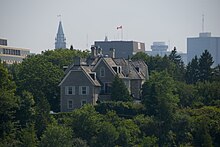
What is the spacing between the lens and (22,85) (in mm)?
90125

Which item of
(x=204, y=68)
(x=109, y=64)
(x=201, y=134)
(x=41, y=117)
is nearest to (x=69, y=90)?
(x=109, y=64)

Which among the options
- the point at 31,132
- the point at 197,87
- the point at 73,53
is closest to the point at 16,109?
the point at 31,132

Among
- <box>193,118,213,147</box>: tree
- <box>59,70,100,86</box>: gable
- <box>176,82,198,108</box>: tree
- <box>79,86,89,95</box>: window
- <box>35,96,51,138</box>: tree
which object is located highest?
<box>59,70,100,86</box>: gable

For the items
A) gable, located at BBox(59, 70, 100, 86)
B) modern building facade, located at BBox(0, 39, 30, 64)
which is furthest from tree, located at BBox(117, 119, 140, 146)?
modern building facade, located at BBox(0, 39, 30, 64)

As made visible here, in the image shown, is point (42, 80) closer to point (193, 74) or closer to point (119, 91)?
point (119, 91)

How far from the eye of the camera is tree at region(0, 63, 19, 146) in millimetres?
77312

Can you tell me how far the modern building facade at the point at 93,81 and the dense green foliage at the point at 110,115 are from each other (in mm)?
2274

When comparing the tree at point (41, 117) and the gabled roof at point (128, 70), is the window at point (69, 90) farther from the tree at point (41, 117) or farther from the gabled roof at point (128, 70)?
the tree at point (41, 117)

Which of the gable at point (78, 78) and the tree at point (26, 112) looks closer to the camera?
the tree at point (26, 112)

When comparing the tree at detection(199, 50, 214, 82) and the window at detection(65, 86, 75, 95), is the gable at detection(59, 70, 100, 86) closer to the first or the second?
the window at detection(65, 86, 75, 95)

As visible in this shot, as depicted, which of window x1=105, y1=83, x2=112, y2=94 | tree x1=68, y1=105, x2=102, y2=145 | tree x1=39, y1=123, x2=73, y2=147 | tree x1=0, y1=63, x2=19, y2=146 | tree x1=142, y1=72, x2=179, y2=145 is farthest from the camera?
window x1=105, y1=83, x2=112, y2=94

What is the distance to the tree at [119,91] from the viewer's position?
289ft

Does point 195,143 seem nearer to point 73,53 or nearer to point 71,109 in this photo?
point 71,109

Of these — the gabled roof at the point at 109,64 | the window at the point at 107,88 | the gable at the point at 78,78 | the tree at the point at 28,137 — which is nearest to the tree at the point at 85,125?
the tree at the point at 28,137
